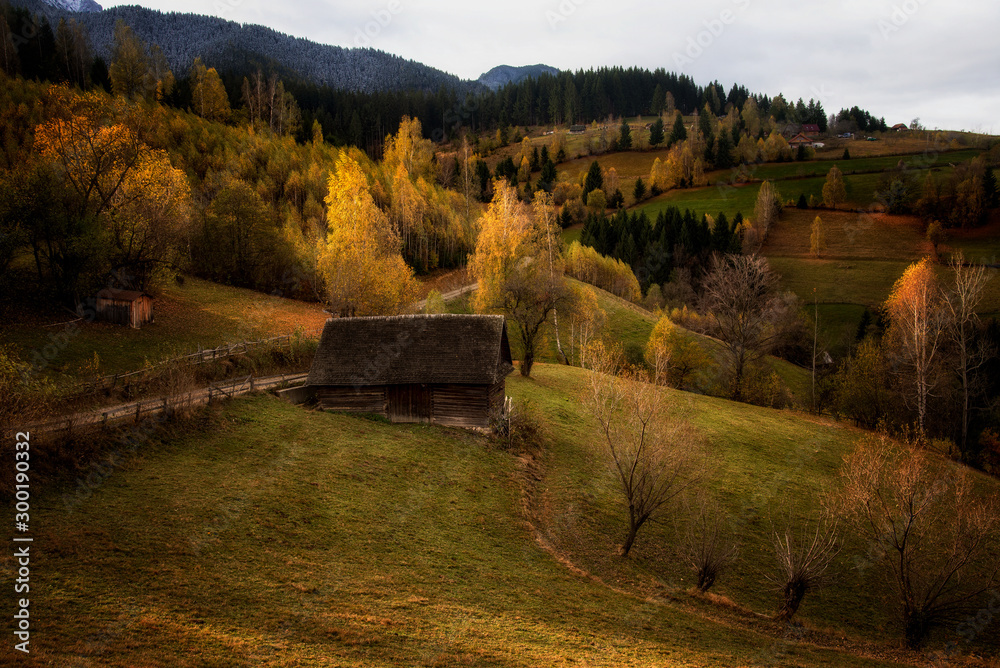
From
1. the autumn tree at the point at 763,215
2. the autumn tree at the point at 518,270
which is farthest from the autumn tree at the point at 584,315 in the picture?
the autumn tree at the point at 763,215

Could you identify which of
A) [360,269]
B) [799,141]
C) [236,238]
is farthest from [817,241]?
[236,238]

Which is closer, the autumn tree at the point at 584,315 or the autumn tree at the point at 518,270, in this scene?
the autumn tree at the point at 518,270

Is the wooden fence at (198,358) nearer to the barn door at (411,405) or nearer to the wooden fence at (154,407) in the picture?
the wooden fence at (154,407)

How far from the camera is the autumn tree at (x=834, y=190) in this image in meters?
95.9

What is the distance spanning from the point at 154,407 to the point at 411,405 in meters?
11.9

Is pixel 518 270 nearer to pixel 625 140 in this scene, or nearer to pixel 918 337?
pixel 918 337

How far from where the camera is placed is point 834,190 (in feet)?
315

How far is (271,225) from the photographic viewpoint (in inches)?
2093

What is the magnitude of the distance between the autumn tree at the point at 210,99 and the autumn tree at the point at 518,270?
234ft

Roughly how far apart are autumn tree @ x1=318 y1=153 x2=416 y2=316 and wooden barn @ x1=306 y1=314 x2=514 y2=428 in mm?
9051

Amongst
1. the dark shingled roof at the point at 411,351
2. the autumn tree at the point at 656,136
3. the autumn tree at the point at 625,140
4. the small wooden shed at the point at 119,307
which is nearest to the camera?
the dark shingled roof at the point at 411,351

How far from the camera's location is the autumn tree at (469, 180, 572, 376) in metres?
38.8

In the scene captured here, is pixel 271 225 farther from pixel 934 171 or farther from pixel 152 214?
pixel 934 171

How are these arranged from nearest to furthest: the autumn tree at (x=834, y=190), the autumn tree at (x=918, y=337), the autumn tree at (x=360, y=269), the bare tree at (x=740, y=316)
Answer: the autumn tree at (x=918, y=337) → the autumn tree at (x=360, y=269) → the bare tree at (x=740, y=316) → the autumn tree at (x=834, y=190)
